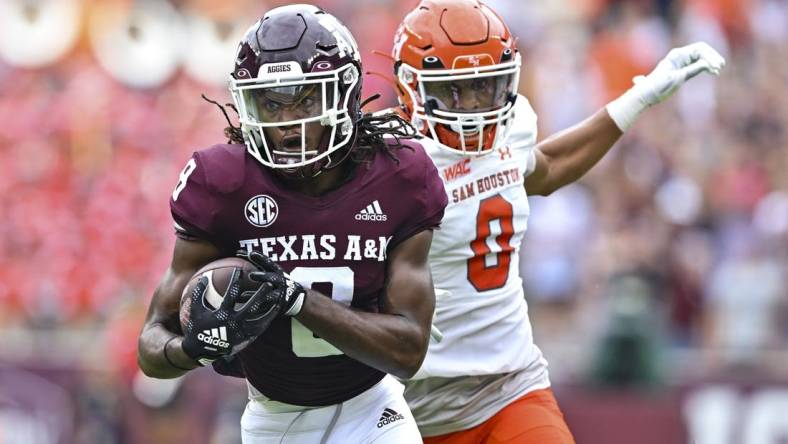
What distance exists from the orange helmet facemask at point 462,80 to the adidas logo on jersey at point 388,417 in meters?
0.96

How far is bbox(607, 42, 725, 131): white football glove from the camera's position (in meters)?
5.39

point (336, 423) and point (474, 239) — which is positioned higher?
point (474, 239)

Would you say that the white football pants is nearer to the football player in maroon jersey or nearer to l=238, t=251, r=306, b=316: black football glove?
the football player in maroon jersey

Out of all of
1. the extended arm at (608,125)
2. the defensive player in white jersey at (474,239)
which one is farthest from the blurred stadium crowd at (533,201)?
the defensive player in white jersey at (474,239)

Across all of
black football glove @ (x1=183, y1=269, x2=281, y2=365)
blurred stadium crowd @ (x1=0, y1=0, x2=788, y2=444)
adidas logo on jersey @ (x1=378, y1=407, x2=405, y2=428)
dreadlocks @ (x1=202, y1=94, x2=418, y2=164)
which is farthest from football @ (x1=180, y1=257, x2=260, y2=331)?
blurred stadium crowd @ (x1=0, y1=0, x2=788, y2=444)

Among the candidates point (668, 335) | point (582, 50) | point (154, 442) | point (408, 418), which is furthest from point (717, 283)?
point (408, 418)

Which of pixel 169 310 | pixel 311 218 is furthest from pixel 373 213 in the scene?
pixel 169 310

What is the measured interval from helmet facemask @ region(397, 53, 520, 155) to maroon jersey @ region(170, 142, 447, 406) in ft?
2.06

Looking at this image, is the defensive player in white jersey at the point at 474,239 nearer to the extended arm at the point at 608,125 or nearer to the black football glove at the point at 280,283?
the extended arm at the point at 608,125

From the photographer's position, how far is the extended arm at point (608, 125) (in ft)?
17.4

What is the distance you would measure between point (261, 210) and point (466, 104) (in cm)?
108

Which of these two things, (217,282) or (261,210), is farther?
(261,210)

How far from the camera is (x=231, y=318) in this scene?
3.70 m

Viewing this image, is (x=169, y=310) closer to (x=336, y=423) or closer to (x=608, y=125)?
(x=336, y=423)
